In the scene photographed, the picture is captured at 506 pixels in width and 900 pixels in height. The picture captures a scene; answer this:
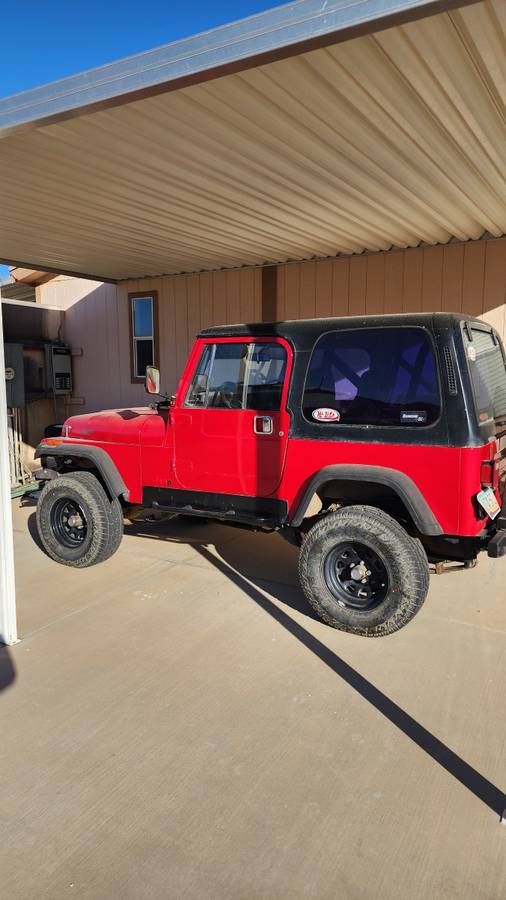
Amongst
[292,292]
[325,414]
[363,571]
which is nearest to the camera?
[363,571]

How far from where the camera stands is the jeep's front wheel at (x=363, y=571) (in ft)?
12.5

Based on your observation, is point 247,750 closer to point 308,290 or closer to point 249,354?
point 249,354

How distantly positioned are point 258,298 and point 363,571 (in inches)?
224

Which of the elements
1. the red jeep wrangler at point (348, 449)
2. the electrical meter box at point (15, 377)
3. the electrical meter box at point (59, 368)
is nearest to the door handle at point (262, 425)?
the red jeep wrangler at point (348, 449)

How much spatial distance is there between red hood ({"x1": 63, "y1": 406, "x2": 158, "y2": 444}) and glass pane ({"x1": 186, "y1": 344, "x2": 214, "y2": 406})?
569mm

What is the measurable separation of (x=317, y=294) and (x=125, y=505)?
168 inches

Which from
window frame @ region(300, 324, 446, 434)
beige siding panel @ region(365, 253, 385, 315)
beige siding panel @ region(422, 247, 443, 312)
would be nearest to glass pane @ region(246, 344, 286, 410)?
window frame @ region(300, 324, 446, 434)

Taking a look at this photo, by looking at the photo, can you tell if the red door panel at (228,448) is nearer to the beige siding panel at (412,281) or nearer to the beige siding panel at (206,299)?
the beige siding panel at (412,281)

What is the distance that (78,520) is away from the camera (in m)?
5.48

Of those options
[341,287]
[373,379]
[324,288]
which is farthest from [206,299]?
[373,379]

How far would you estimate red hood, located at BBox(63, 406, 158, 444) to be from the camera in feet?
17.0

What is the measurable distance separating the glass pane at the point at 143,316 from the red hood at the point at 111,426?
455 centimetres

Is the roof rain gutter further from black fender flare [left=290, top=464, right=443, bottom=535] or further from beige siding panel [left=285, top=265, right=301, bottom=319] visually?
beige siding panel [left=285, top=265, right=301, bottom=319]

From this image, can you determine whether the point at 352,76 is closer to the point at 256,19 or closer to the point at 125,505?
the point at 256,19
